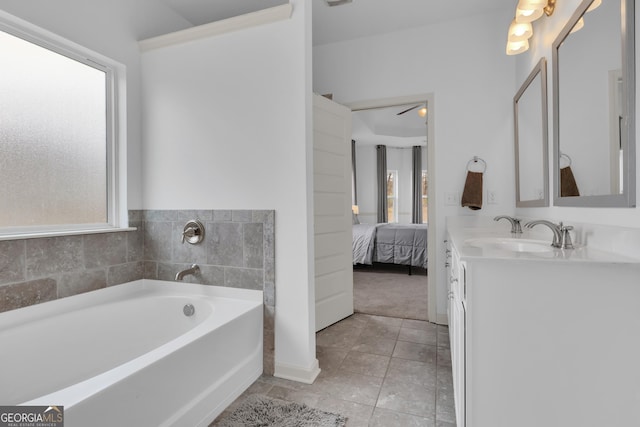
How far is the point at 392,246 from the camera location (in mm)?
4938

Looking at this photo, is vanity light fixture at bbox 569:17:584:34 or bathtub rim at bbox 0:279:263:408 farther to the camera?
vanity light fixture at bbox 569:17:584:34

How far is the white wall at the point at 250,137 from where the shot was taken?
2.03 m

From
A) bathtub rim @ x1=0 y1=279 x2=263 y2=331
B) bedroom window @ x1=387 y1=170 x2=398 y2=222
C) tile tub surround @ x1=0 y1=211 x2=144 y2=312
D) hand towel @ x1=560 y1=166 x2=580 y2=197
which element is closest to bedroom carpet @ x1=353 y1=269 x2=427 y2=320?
bathtub rim @ x1=0 y1=279 x2=263 y2=331

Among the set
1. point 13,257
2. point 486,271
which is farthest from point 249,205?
point 486,271

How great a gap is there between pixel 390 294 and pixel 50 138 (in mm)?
3418

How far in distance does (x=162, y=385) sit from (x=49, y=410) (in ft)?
1.35

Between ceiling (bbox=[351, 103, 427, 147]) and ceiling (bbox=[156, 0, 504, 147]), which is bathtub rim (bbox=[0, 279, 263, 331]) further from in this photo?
ceiling (bbox=[351, 103, 427, 147])

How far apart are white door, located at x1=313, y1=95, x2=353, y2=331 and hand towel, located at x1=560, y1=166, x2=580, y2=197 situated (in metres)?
1.65

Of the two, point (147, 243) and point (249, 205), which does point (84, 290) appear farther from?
point (249, 205)

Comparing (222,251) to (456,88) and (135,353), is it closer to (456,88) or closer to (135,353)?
(135,353)

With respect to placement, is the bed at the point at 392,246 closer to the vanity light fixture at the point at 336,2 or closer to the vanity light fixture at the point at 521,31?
the vanity light fixture at the point at 521,31

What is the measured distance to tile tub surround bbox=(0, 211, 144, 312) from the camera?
5.60ft

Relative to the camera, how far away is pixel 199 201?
2.29 m

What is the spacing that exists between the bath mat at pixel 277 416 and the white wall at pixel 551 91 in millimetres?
1496
